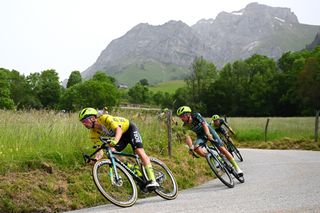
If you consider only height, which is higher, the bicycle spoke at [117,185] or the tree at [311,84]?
the tree at [311,84]

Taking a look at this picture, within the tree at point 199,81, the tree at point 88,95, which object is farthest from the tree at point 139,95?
the tree at point 199,81

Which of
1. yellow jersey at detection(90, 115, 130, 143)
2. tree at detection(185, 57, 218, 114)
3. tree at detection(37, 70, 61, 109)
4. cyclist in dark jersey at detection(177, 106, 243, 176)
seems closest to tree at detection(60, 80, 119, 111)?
tree at detection(37, 70, 61, 109)

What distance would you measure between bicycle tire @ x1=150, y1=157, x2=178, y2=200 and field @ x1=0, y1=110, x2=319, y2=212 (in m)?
1.29

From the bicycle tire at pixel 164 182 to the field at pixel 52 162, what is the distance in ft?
4.24

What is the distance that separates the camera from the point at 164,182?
8.80 meters

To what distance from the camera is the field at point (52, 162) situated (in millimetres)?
7914

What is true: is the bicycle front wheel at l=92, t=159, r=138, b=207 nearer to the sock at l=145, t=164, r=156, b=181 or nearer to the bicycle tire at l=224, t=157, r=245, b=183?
the sock at l=145, t=164, r=156, b=181

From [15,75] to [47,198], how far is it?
92890mm

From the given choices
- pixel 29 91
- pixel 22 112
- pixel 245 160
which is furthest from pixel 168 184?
pixel 29 91

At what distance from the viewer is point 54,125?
1100 centimetres

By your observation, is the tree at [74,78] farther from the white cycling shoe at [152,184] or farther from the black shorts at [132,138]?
the white cycling shoe at [152,184]

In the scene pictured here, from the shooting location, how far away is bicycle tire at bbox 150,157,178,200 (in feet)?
27.7

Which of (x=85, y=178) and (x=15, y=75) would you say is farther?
(x=15, y=75)

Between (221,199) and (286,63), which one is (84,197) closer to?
(221,199)
